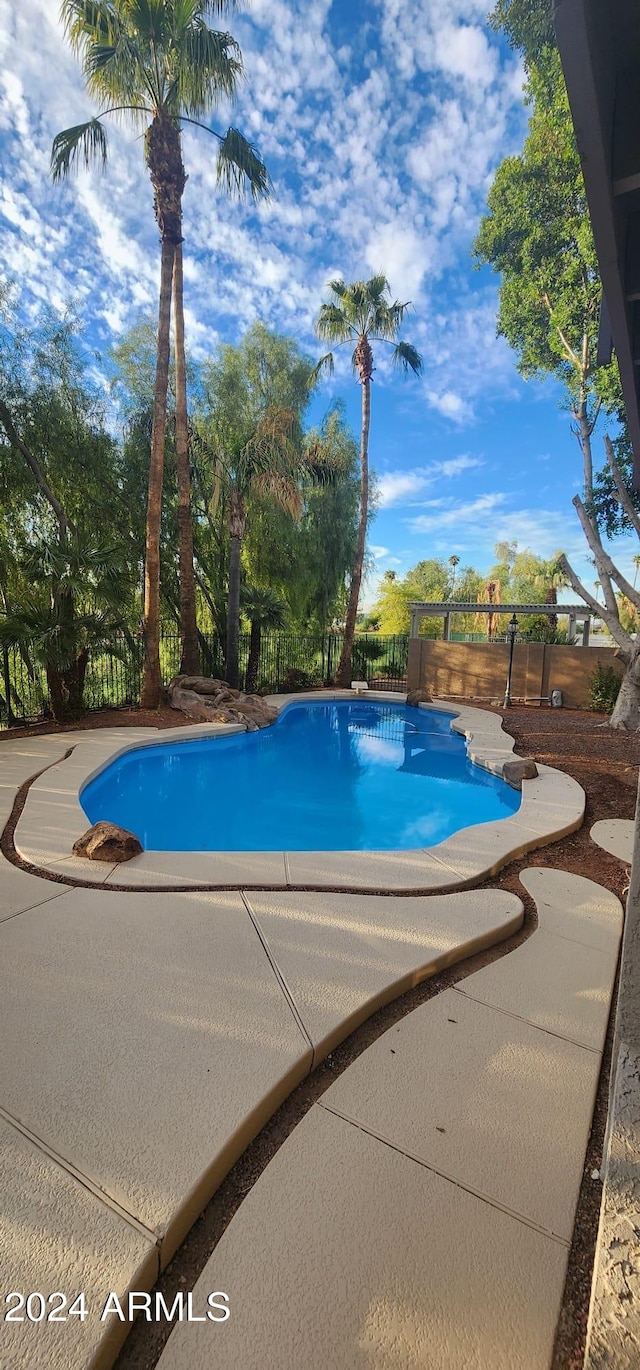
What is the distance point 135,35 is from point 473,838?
1190 cm

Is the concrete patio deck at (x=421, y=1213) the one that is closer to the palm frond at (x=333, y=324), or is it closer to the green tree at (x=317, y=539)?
the green tree at (x=317, y=539)

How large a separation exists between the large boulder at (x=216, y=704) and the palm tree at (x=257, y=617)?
84.6 inches

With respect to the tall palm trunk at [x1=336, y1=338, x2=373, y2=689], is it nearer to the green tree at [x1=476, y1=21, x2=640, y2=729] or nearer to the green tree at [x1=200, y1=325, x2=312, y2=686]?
the green tree at [x1=200, y1=325, x2=312, y2=686]

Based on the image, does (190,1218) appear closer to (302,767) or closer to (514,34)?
(302,767)

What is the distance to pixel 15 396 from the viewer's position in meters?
8.07

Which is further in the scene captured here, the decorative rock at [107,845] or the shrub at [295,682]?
the shrub at [295,682]

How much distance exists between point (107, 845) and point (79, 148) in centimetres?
1046

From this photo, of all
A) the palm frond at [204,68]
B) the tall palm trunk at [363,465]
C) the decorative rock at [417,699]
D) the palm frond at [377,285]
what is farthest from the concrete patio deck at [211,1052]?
the palm frond at [377,285]

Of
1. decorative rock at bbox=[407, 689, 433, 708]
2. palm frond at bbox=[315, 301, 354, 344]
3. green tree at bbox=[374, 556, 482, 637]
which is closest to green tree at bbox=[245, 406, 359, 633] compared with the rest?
palm frond at bbox=[315, 301, 354, 344]

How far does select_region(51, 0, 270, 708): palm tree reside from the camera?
288 inches

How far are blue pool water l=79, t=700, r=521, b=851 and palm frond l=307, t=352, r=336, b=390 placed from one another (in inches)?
387

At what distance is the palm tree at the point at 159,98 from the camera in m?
7.31

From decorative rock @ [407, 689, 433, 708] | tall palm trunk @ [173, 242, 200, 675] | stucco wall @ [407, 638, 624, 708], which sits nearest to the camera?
tall palm trunk @ [173, 242, 200, 675]

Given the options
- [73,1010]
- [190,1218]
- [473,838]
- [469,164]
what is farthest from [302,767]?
[469,164]
